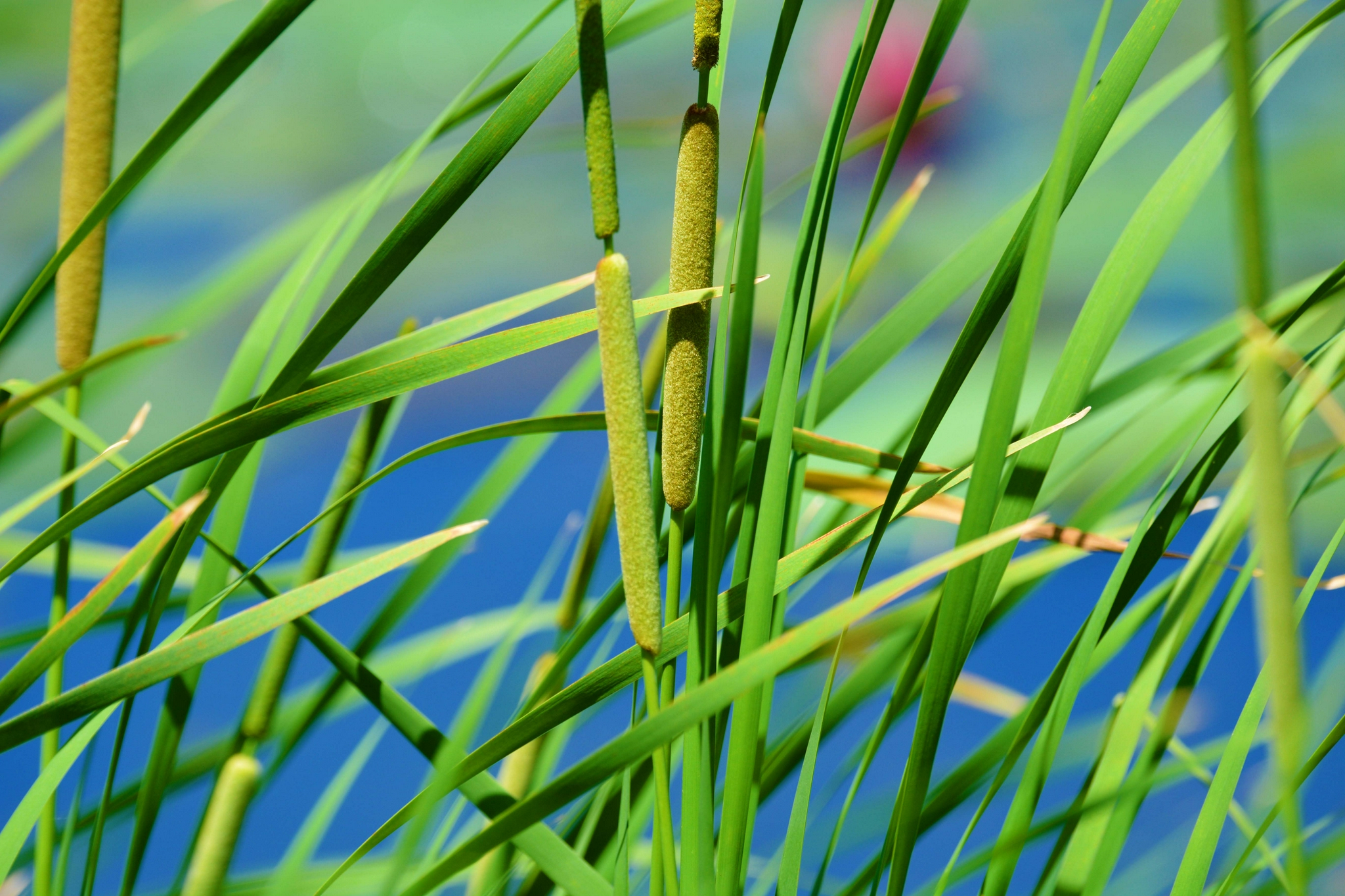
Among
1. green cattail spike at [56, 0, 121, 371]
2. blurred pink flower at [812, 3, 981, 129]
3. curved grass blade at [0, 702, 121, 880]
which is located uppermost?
blurred pink flower at [812, 3, 981, 129]

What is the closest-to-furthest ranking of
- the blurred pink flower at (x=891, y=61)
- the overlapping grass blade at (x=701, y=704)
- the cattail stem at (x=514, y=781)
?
the overlapping grass blade at (x=701, y=704) → the cattail stem at (x=514, y=781) → the blurred pink flower at (x=891, y=61)

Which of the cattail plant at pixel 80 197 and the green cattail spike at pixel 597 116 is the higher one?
the cattail plant at pixel 80 197

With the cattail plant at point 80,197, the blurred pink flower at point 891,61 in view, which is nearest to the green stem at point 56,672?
the cattail plant at point 80,197

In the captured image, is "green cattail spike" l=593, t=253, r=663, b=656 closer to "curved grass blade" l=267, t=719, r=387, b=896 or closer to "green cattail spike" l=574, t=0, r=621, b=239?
"green cattail spike" l=574, t=0, r=621, b=239

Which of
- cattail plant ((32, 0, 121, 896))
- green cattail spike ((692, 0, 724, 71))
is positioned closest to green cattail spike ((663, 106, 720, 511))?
green cattail spike ((692, 0, 724, 71))

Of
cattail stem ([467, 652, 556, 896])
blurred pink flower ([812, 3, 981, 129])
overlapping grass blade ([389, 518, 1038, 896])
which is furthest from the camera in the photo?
blurred pink flower ([812, 3, 981, 129])

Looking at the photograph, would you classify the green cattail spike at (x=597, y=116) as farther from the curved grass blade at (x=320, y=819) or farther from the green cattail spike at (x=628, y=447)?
the curved grass blade at (x=320, y=819)

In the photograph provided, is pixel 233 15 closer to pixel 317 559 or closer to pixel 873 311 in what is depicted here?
pixel 873 311
